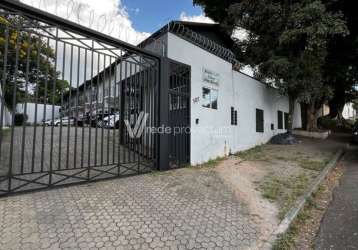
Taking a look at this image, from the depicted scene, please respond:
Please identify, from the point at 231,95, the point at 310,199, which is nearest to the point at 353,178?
the point at 310,199

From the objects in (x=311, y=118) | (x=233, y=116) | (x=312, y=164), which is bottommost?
(x=312, y=164)

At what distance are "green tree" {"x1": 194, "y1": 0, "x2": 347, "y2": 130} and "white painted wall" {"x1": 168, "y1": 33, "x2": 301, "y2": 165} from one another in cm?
142

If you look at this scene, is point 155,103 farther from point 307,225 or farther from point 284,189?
point 307,225

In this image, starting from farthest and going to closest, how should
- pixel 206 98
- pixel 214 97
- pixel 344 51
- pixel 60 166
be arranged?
1. pixel 344 51
2. pixel 214 97
3. pixel 206 98
4. pixel 60 166

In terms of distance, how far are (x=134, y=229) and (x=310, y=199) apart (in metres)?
3.62

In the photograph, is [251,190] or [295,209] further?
[251,190]

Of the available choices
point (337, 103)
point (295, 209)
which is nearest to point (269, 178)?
point (295, 209)

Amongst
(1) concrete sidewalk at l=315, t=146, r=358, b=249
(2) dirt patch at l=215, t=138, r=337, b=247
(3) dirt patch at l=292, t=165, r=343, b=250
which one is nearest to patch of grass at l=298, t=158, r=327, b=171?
(2) dirt patch at l=215, t=138, r=337, b=247

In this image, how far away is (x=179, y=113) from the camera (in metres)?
6.41

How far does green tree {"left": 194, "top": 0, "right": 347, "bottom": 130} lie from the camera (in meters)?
9.19

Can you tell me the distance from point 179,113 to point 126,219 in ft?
12.2

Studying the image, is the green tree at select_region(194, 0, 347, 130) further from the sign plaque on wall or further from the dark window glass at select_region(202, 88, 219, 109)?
the dark window glass at select_region(202, 88, 219, 109)

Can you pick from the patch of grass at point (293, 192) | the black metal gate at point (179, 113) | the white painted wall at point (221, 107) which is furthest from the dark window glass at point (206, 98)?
the patch of grass at point (293, 192)

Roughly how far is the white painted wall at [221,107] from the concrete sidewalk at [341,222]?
3648 millimetres
